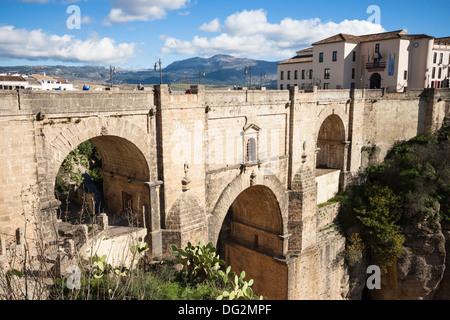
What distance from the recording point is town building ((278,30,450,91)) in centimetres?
3788

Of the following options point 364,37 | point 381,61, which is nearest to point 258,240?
point 381,61

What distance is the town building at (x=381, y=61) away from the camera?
37875 millimetres

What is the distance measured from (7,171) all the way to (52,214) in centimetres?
201

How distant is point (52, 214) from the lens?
41.0 ft

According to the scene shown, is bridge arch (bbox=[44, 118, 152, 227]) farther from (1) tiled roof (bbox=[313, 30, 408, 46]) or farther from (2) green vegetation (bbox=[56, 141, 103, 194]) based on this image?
(1) tiled roof (bbox=[313, 30, 408, 46])

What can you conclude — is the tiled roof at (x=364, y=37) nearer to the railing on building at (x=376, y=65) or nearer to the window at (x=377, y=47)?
the window at (x=377, y=47)

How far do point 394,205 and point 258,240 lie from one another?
9.99 metres

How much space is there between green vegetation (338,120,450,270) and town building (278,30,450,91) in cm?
1268

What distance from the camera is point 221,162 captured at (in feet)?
60.8

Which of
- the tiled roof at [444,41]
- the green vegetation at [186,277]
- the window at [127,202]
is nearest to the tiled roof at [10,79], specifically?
the window at [127,202]

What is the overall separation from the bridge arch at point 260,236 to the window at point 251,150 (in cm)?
143

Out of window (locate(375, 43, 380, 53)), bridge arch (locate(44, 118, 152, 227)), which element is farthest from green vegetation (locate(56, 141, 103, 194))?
window (locate(375, 43, 380, 53))
